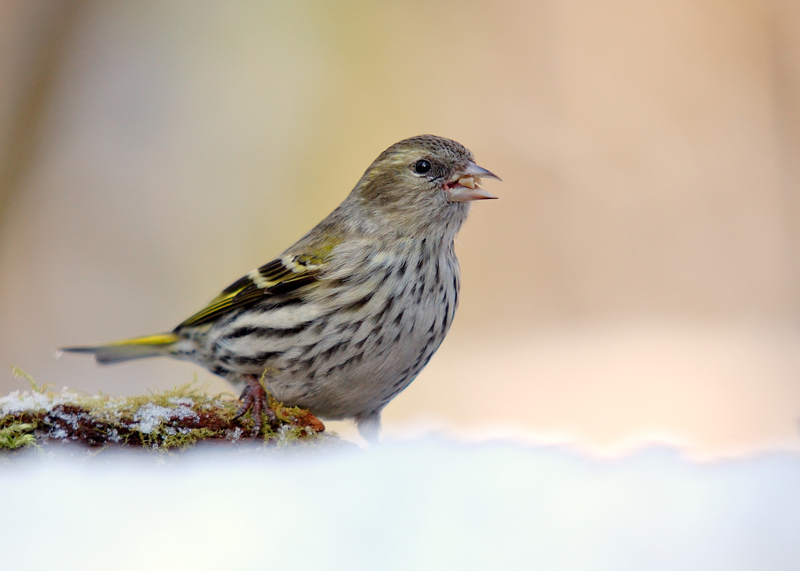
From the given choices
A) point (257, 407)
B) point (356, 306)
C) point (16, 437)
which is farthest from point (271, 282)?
point (16, 437)

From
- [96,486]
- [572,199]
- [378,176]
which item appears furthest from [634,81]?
[96,486]

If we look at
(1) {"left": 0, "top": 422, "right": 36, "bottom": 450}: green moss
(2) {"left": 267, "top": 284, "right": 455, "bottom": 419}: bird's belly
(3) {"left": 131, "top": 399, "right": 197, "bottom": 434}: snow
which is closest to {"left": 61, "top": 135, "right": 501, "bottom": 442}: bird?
(2) {"left": 267, "top": 284, "right": 455, "bottom": 419}: bird's belly

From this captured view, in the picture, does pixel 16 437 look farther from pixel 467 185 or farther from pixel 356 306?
pixel 467 185

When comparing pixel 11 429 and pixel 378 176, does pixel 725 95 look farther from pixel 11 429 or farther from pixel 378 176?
pixel 11 429

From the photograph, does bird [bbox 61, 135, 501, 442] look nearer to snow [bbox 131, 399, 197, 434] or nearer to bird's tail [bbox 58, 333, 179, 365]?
bird's tail [bbox 58, 333, 179, 365]

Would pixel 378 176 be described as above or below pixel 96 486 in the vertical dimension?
above

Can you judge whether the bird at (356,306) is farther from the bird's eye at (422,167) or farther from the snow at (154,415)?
the snow at (154,415)

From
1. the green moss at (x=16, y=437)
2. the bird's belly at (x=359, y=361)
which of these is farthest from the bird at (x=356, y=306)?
the green moss at (x=16, y=437)
